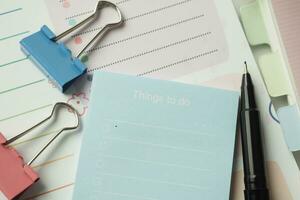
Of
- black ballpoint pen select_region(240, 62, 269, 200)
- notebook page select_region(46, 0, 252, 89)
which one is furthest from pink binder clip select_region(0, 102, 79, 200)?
black ballpoint pen select_region(240, 62, 269, 200)

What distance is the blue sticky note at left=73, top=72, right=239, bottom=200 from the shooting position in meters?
0.53

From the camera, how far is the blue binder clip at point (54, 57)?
1.83 feet

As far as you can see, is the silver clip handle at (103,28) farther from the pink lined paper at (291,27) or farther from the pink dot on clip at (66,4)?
the pink lined paper at (291,27)

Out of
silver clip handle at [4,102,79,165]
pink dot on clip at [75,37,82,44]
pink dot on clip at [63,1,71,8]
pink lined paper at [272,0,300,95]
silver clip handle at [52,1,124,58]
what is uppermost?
pink dot on clip at [63,1,71,8]

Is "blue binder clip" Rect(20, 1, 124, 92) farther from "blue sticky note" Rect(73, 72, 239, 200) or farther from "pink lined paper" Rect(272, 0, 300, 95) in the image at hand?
"pink lined paper" Rect(272, 0, 300, 95)

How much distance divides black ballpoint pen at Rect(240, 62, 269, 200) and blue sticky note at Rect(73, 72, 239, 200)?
0.01 m

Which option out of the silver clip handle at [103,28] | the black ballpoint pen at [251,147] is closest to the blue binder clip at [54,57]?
the silver clip handle at [103,28]

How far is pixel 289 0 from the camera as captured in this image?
1.89 feet

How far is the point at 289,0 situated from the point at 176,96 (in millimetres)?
A: 190

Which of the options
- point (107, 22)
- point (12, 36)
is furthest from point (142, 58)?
point (12, 36)

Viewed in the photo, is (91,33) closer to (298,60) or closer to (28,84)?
(28,84)

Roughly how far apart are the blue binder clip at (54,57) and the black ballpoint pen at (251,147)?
204 millimetres

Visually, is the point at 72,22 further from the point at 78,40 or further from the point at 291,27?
the point at 291,27

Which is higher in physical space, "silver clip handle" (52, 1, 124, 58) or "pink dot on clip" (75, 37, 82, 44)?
"silver clip handle" (52, 1, 124, 58)
